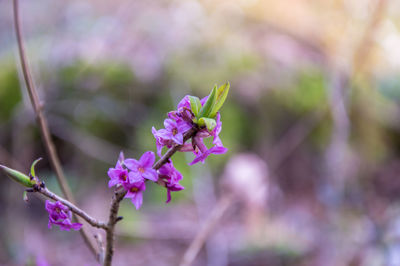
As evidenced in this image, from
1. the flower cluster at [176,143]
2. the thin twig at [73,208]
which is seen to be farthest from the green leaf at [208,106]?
the thin twig at [73,208]

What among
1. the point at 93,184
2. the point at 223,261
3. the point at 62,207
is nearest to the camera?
the point at 62,207

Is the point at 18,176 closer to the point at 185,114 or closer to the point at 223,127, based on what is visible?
the point at 185,114

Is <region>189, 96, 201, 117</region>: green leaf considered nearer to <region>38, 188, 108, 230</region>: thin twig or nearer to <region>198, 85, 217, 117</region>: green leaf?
<region>198, 85, 217, 117</region>: green leaf

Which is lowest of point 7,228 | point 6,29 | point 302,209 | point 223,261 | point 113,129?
point 223,261

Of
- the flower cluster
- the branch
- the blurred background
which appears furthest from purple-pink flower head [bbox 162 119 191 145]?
the blurred background

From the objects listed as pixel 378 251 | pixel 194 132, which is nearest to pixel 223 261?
pixel 378 251

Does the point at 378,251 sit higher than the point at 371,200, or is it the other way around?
the point at 371,200

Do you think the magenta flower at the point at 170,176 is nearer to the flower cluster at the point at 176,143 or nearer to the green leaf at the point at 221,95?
the flower cluster at the point at 176,143

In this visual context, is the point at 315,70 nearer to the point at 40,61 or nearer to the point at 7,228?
the point at 40,61
